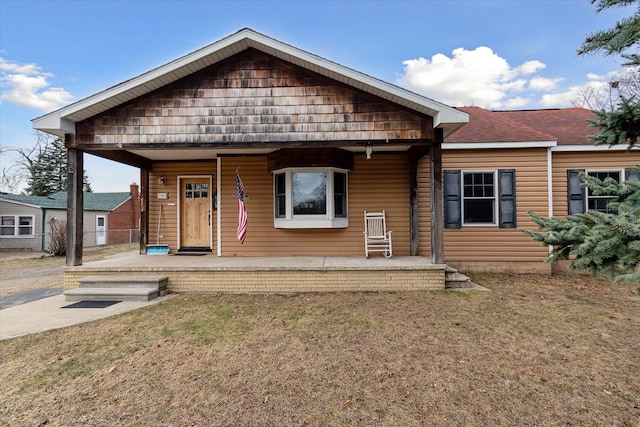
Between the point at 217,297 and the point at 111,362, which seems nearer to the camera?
the point at 111,362

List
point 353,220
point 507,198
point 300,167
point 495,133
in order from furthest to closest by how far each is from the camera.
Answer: point 495,133 → point 353,220 → point 507,198 → point 300,167

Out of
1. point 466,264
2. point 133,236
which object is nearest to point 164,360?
point 466,264

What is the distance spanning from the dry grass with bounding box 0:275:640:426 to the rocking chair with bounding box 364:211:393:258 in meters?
2.48

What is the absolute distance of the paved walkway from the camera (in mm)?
4102

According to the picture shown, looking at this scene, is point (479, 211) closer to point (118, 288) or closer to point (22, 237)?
point (118, 288)

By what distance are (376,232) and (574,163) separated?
4.83m

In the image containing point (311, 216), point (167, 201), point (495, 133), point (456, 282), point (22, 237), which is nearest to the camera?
point (456, 282)

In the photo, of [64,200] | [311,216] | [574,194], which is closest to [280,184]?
[311,216]

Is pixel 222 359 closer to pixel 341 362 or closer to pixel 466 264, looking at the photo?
pixel 341 362

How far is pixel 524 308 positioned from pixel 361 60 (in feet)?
45.9

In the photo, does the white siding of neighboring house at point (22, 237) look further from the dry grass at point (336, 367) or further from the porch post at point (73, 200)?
the dry grass at point (336, 367)

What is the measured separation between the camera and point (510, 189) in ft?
24.4

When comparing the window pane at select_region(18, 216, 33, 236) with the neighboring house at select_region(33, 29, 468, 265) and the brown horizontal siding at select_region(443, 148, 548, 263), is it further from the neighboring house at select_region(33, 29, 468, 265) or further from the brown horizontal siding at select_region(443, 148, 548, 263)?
the brown horizontal siding at select_region(443, 148, 548, 263)

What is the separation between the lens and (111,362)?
315cm
